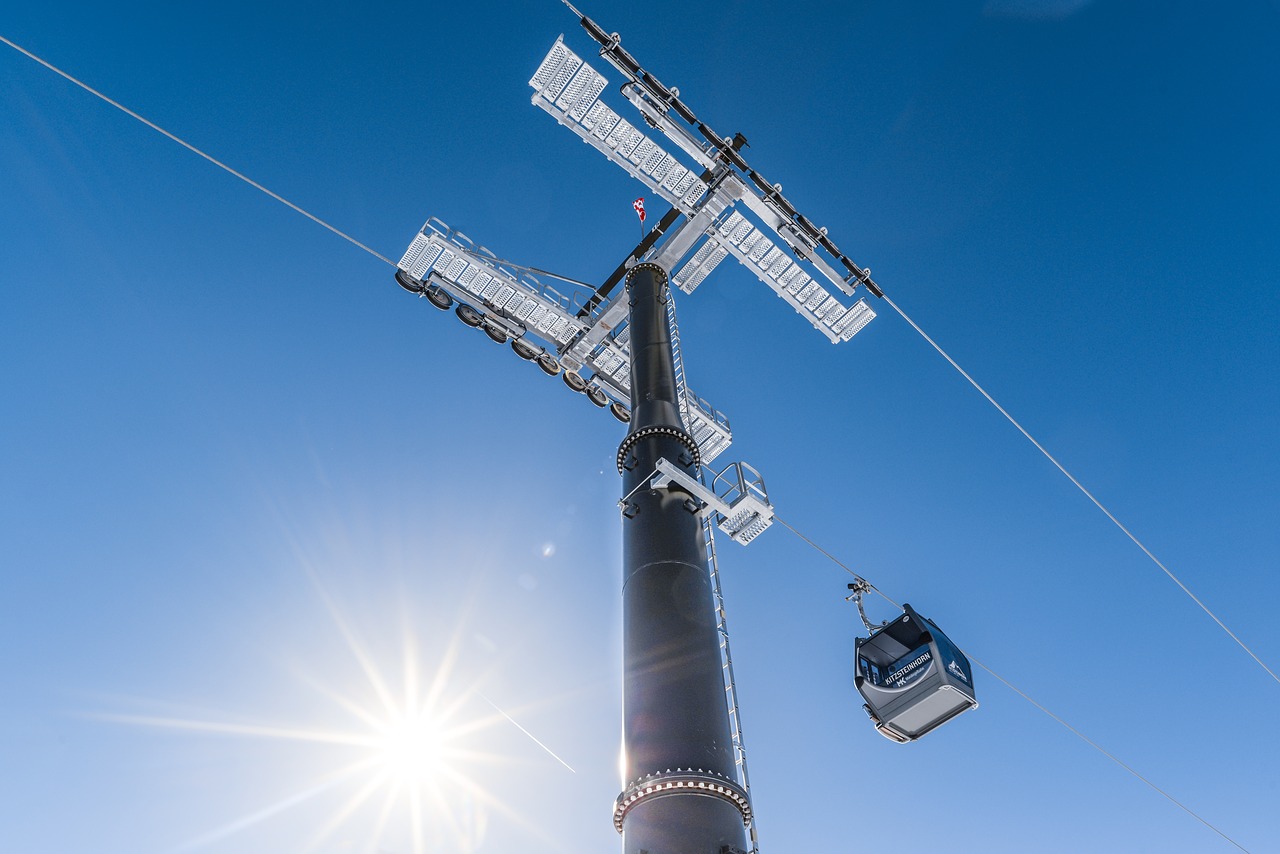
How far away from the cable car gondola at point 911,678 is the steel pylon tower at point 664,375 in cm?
193

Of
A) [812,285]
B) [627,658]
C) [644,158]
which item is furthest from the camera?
[812,285]

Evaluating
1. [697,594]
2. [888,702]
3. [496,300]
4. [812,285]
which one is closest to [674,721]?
[697,594]

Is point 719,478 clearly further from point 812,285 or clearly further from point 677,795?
point 812,285

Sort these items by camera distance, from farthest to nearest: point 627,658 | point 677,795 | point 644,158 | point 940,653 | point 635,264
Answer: point 644,158, point 635,264, point 940,653, point 627,658, point 677,795

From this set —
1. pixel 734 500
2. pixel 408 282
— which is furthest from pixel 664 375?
pixel 408 282

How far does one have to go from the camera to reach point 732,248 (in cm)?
1608

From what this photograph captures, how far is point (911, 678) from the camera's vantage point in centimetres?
898

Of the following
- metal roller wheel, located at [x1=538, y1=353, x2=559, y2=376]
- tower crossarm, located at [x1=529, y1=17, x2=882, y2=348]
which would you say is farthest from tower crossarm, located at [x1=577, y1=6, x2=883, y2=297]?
metal roller wheel, located at [x1=538, y1=353, x2=559, y2=376]

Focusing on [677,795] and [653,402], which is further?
[653,402]

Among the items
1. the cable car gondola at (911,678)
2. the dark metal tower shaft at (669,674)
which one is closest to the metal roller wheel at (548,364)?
the dark metal tower shaft at (669,674)

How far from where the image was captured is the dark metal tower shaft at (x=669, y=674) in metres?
6.66

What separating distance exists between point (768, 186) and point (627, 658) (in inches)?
393

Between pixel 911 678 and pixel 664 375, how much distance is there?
494 centimetres

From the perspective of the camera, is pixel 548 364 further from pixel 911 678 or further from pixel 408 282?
pixel 911 678
